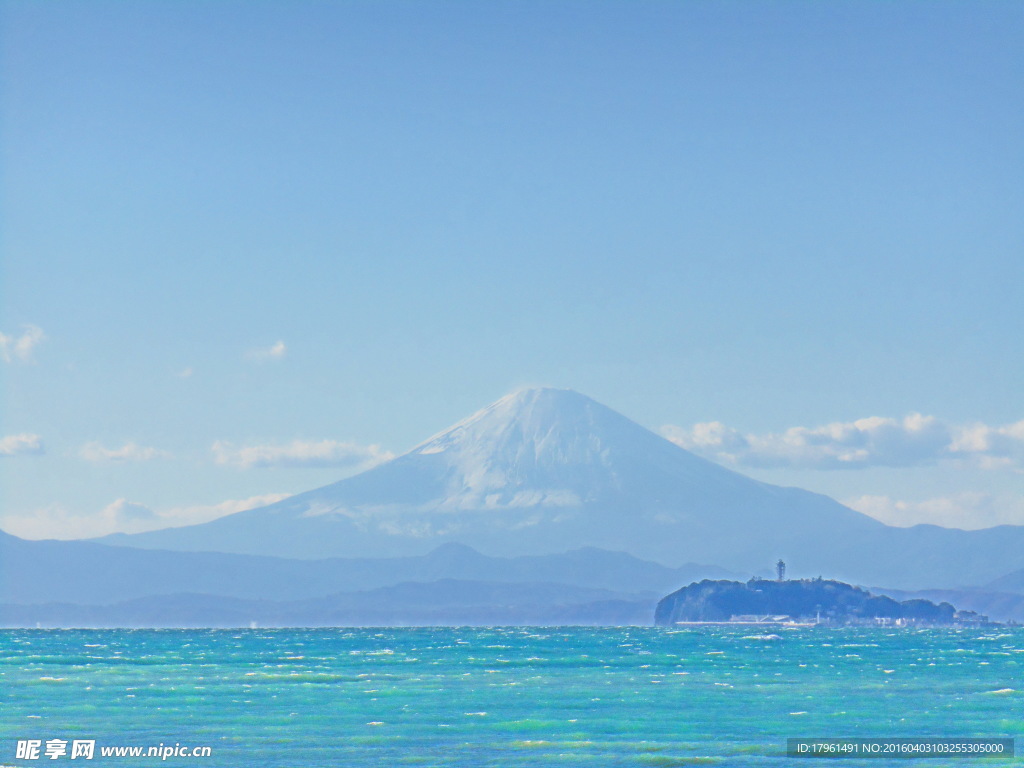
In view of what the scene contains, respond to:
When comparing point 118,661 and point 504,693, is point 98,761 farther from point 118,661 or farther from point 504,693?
point 118,661

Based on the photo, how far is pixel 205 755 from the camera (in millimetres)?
44250

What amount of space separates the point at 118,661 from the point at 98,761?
63.7 m

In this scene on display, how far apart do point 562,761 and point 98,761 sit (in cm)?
1358

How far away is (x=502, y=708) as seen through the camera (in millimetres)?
59969

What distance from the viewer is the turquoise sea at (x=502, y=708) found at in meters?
45.4

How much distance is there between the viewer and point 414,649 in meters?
131

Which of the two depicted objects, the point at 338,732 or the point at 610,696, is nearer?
the point at 338,732

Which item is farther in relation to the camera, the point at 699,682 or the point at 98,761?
the point at 699,682

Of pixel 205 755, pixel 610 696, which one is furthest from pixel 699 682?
pixel 205 755

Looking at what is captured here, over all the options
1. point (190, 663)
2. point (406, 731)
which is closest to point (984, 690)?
point (406, 731)

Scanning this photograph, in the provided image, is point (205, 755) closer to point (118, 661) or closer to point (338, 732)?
point (338, 732)

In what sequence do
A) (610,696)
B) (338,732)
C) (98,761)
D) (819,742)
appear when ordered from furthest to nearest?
1. (610,696)
2. (338,732)
3. (819,742)
4. (98,761)

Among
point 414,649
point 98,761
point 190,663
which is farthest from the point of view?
point 414,649

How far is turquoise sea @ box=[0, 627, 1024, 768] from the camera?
45.4 meters
